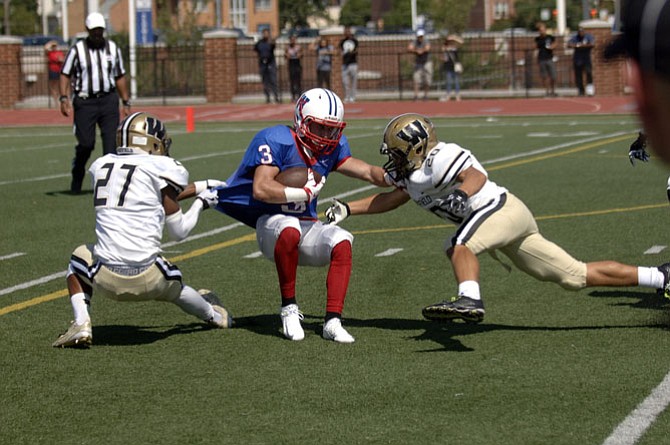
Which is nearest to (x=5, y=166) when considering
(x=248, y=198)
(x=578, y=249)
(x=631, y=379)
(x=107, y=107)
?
(x=107, y=107)

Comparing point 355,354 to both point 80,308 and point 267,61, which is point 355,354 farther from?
point 267,61

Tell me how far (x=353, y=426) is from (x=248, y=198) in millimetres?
2384

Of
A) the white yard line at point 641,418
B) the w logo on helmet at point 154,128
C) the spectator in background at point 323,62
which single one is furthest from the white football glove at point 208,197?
the spectator in background at point 323,62

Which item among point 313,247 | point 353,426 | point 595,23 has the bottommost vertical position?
point 353,426

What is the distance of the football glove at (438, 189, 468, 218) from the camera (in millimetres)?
6582

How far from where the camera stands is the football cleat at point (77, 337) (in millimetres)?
6535

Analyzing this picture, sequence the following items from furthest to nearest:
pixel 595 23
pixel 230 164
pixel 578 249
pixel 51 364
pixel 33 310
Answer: pixel 595 23 → pixel 230 164 → pixel 578 249 → pixel 33 310 → pixel 51 364

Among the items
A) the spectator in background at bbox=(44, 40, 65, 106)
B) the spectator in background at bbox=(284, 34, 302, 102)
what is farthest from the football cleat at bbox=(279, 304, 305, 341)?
the spectator in background at bbox=(44, 40, 65, 106)

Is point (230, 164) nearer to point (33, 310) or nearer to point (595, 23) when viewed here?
point (33, 310)

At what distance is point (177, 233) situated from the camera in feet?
22.1

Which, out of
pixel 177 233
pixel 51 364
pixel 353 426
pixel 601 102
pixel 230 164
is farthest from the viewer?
pixel 601 102

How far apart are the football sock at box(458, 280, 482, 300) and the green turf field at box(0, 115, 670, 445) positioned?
12.8 inches

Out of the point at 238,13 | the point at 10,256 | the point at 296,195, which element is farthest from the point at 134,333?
the point at 238,13

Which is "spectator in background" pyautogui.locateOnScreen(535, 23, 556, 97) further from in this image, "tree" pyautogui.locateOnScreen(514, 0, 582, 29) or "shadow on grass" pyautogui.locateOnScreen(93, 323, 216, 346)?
"tree" pyautogui.locateOnScreen(514, 0, 582, 29)
